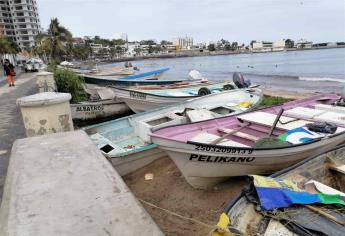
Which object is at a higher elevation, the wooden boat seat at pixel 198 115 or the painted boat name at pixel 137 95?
the wooden boat seat at pixel 198 115

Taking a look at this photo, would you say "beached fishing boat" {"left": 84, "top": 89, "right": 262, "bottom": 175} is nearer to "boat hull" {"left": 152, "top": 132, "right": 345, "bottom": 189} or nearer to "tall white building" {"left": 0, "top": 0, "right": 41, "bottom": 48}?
"boat hull" {"left": 152, "top": 132, "right": 345, "bottom": 189}

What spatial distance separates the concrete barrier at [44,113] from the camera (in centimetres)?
432

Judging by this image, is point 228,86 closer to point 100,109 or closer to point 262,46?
point 100,109

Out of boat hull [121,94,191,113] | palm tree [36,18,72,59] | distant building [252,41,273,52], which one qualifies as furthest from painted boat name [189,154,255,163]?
distant building [252,41,273,52]

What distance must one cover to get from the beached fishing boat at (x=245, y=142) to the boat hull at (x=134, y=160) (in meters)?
1.26

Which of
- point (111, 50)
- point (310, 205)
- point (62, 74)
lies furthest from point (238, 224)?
point (111, 50)

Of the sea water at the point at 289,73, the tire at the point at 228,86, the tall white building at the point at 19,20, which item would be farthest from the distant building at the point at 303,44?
the tire at the point at 228,86

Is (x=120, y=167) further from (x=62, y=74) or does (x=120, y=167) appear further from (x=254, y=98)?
(x=62, y=74)

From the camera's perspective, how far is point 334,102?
8.97 m

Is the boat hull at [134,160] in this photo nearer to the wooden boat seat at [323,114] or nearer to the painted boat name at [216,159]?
the painted boat name at [216,159]

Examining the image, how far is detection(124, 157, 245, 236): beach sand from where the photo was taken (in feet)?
16.3

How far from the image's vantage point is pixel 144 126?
293 inches

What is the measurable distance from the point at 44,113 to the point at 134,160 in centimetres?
294

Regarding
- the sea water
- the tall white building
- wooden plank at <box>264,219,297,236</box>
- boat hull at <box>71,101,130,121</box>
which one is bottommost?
the sea water
